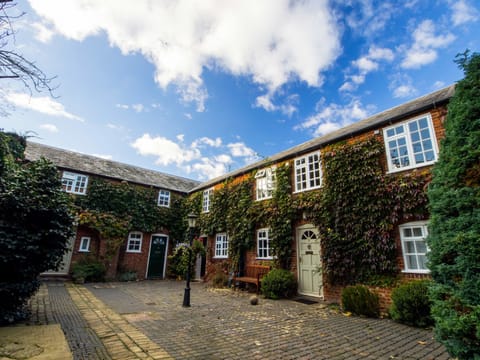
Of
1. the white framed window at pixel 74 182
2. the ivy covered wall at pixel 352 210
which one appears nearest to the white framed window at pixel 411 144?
the ivy covered wall at pixel 352 210

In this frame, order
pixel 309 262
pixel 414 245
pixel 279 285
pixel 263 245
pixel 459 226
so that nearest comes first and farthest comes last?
pixel 459 226, pixel 414 245, pixel 279 285, pixel 309 262, pixel 263 245

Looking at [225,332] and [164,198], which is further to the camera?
[164,198]

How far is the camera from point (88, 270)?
13.3 meters

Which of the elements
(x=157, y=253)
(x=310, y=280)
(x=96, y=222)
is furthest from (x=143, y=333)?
(x=157, y=253)

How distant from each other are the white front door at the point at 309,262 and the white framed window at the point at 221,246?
5.26 meters

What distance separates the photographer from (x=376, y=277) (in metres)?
7.48

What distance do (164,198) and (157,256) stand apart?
4261 millimetres

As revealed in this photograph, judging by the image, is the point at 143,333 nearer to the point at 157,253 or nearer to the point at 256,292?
the point at 256,292

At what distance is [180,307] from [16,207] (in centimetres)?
523

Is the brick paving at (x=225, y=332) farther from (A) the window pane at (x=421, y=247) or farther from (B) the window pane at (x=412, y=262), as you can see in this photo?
(A) the window pane at (x=421, y=247)

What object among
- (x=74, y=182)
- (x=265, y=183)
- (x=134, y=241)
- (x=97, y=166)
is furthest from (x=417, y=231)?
(x=97, y=166)

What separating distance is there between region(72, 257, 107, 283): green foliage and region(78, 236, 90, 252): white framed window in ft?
2.30

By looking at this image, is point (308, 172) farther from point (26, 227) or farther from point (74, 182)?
point (74, 182)

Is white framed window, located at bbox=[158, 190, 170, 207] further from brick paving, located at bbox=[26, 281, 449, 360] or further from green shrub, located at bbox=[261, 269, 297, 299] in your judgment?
green shrub, located at bbox=[261, 269, 297, 299]
